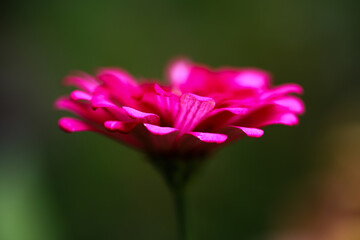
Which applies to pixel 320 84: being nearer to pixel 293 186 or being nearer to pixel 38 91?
pixel 293 186

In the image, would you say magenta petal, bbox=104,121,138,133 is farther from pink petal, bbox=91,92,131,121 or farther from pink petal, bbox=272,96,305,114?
pink petal, bbox=272,96,305,114

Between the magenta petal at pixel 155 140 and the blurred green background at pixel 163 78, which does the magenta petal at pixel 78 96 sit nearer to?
the magenta petal at pixel 155 140

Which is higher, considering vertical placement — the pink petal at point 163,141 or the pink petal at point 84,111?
the pink petal at point 84,111

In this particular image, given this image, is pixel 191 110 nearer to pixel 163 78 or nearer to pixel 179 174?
pixel 179 174

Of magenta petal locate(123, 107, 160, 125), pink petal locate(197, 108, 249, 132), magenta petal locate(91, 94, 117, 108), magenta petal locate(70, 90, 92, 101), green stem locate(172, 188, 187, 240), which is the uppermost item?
magenta petal locate(70, 90, 92, 101)

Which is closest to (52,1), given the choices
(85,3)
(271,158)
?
(85,3)

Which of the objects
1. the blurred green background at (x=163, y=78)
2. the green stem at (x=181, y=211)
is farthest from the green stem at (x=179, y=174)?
the blurred green background at (x=163, y=78)

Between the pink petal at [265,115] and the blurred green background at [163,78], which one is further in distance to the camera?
the blurred green background at [163,78]

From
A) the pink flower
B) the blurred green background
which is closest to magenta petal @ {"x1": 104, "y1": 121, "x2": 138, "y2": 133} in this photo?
the pink flower
